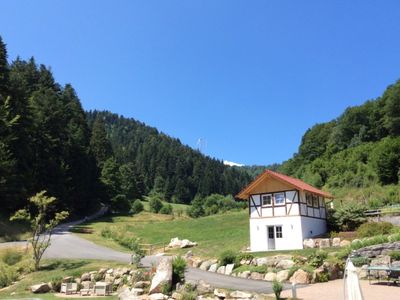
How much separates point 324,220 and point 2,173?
32103mm

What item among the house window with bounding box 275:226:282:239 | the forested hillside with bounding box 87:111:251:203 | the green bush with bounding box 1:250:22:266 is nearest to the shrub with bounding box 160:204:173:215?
the forested hillside with bounding box 87:111:251:203

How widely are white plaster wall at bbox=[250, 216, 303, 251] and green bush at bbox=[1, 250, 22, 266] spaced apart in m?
17.2

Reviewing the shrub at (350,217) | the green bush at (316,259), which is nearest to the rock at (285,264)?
the green bush at (316,259)

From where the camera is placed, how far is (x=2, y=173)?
139 feet

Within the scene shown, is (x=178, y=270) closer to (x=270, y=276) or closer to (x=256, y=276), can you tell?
(x=256, y=276)

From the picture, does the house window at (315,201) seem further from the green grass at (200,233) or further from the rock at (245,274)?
the rock at (245,274)

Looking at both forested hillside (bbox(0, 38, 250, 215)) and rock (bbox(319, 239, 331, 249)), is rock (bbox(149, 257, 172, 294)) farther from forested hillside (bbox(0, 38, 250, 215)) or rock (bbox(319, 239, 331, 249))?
forested hillside (bbox(0, 38, 250, 215))

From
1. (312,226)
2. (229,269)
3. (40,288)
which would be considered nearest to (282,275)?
(229,269)

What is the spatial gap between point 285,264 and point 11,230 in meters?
29.4

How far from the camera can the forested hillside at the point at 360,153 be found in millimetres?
55188

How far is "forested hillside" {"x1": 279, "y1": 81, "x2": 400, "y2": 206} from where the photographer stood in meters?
55.2

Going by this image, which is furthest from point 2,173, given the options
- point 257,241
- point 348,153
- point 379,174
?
point 348,153

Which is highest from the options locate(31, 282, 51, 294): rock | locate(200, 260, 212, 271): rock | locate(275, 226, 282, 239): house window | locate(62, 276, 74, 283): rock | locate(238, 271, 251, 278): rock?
locate(275, 226, 282, 239): house window

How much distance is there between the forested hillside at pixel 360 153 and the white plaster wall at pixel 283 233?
16011 millimetres
